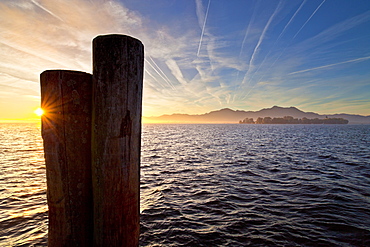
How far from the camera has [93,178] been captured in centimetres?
231

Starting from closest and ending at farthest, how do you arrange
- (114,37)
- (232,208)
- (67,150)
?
(114,37) → (67,150) → (232,208)

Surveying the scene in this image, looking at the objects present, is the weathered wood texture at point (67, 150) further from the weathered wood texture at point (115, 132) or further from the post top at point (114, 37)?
the post top at point (114, 37)

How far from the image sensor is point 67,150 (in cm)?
228

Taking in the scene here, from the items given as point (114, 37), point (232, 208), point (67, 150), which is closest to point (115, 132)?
point (67, 150)

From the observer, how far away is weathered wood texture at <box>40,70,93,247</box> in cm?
226

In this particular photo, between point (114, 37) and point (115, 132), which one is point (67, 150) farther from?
point (114, 37)

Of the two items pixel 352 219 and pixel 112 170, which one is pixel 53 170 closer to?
pixel 112 170

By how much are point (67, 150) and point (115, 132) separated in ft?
2.18

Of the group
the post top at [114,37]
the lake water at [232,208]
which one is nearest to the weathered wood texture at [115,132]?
the post top at [114,37]

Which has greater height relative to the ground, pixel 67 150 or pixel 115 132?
pixel 115 132

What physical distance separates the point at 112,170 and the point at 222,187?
8.14 metres

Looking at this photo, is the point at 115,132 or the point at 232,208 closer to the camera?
the point at 115,132

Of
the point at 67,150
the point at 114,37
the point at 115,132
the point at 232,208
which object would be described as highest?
the point at 114,37

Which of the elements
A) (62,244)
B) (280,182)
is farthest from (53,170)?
(280,182)
